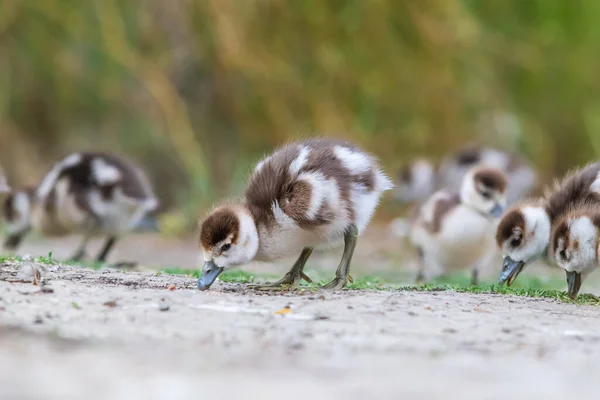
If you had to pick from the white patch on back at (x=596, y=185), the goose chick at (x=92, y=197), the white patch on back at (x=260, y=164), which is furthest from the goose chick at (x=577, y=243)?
the goose chick at (x=92, y=197)

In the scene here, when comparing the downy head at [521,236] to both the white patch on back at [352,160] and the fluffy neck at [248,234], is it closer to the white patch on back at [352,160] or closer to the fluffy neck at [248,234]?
the white patch on back at [352,160]

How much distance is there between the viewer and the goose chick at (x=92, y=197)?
8.64 metres

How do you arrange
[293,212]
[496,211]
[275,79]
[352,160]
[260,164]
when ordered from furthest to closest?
[275,79] < [496,211] < [260,164] < [352,160] < [293,212]

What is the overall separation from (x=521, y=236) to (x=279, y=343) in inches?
115

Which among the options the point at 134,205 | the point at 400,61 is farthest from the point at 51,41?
the point at 134,205

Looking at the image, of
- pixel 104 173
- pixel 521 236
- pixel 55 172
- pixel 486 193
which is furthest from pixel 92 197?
pixel 521 236

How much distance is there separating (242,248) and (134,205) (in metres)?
3.49

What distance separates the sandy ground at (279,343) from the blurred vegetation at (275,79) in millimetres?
8062

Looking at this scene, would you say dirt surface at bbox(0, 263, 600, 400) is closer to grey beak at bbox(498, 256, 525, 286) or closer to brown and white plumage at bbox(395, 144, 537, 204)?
grey beak at bbox(498, 256, 525, 286)

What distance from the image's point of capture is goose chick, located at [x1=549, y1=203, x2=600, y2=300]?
5773 millimetres

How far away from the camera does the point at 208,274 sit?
5.45 metres

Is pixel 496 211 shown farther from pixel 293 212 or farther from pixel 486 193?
pixel 293 212

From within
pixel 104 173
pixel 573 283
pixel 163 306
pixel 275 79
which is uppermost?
pixel 275 79

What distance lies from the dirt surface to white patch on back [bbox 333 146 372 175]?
795 mm
